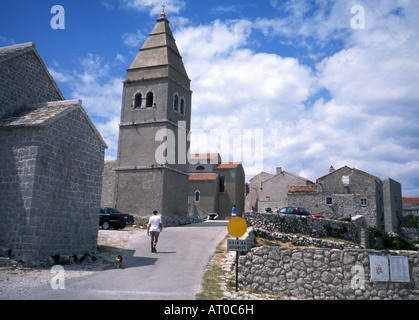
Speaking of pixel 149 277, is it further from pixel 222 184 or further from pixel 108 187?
pixel 222 184

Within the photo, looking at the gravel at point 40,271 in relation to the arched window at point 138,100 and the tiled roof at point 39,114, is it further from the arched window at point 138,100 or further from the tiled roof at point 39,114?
the arched window at point 138,100

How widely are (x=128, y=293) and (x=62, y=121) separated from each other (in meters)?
7.76

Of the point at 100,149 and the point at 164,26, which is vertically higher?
the point at 164,26

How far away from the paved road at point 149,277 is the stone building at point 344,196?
27.9m

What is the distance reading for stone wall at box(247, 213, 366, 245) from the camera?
74.3 ft

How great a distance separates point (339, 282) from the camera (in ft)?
35.8

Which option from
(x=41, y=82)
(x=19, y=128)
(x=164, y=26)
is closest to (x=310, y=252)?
(x=19, y=128)

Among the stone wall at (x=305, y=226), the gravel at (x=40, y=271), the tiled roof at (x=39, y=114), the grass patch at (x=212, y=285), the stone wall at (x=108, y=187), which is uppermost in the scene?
the tiled roof at (x=39, y=114)

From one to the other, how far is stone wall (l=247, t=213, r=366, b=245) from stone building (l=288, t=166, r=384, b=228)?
462 inches

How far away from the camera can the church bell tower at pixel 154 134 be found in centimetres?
2570

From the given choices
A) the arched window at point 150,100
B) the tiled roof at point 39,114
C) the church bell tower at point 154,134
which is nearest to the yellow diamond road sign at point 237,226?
the tiled roof at point 39,114

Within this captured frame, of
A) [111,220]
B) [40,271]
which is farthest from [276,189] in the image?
[40,271]

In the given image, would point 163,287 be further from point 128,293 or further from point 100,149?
point 100,149

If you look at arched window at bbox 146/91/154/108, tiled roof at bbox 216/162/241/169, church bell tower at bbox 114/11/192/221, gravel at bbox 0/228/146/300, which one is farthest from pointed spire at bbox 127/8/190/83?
tiled roof at bbox 216/162/241/169
